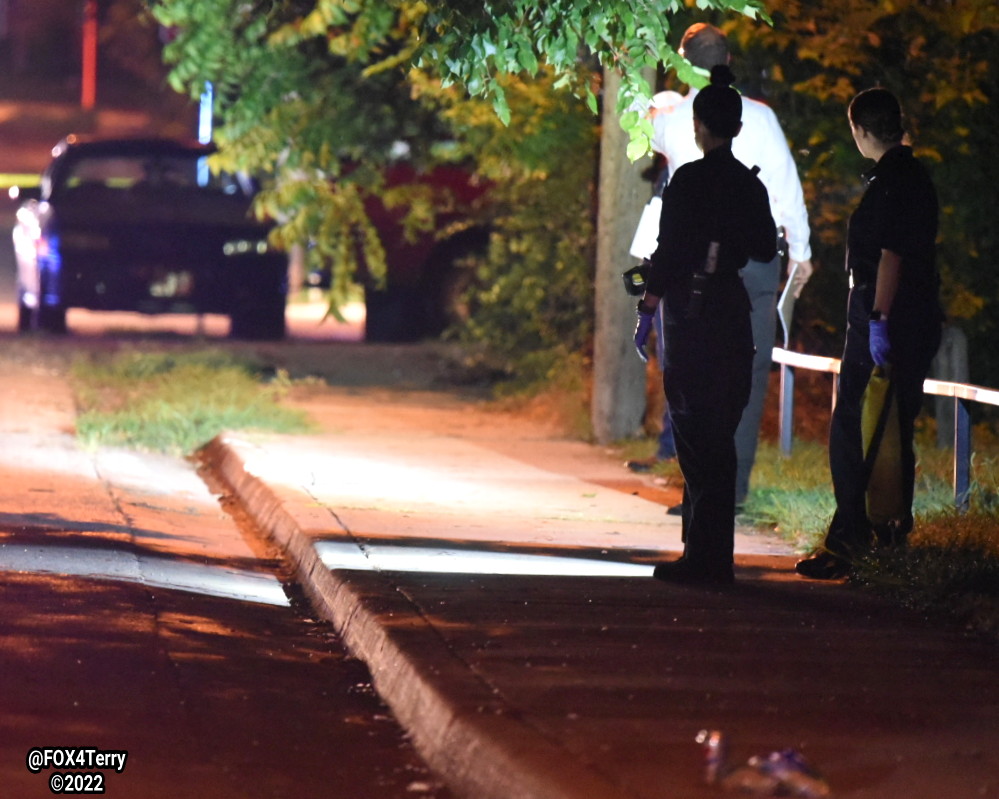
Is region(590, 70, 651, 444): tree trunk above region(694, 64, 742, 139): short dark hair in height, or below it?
below

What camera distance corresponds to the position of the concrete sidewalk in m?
4.61

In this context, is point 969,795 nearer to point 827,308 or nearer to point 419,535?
point 419,535

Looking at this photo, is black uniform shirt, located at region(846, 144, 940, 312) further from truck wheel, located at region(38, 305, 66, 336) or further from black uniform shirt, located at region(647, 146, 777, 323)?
truck wheel, located at region(38, 305, 66, 336)

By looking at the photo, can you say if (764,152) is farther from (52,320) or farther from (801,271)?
(52,320)

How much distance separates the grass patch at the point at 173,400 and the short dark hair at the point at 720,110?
5.68 m

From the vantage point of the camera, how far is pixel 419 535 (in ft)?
26.5

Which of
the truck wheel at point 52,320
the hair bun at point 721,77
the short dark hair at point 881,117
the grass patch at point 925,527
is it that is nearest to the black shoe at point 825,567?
the grass patch at point 925,527

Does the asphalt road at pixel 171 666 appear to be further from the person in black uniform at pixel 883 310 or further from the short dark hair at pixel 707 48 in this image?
the short dark hair at pixel 707 48

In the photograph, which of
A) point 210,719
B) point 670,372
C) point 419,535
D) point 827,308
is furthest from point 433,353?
point 210,719

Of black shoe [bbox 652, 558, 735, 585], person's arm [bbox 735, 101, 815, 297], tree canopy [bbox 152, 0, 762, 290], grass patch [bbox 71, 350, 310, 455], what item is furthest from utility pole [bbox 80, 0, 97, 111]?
black shoe [bbox 652, 558, 735, 585]

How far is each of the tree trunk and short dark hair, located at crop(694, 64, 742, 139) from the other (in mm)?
4342

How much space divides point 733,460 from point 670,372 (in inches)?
15.4

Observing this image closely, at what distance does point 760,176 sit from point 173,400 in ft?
20.1

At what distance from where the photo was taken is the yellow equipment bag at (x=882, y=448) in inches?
275
